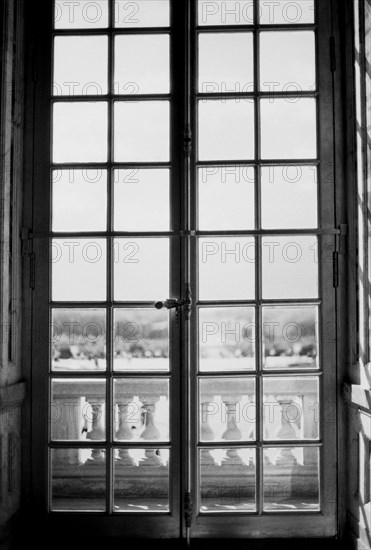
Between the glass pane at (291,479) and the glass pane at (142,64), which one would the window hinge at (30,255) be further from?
the glass pane at (291,479)

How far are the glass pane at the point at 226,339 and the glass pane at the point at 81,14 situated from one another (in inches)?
63.3

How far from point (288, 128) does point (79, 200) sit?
114 cm

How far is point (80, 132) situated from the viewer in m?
3.33

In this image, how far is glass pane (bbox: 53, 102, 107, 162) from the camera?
3.32 metres

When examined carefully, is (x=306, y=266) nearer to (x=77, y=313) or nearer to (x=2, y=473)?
(x=77, y=313)

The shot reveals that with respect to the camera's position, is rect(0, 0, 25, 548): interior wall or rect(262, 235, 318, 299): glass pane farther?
rect(262, 235, 318, 299): glass pane

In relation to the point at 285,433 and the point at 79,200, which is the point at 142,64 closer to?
the point at 79,200

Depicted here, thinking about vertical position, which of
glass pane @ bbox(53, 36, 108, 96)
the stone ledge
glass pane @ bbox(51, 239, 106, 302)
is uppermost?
glass pane @ bbox(53, 36, 108, 96)

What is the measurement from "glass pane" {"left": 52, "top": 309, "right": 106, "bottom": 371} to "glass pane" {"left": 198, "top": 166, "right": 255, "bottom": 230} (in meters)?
0.74

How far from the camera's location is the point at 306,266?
3.26 m

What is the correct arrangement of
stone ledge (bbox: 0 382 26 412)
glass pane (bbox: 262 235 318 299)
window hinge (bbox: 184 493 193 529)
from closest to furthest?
stone ledge (bbox: 0 382 26 412) < window hinge (bbox: 184 493 193 529) < glass pane (bbox: 262 235 318 299)

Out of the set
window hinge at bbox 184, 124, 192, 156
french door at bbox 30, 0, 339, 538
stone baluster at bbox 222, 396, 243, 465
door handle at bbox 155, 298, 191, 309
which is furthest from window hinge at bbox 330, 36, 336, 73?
stone baluster at bbox 222, 396, 243, 465

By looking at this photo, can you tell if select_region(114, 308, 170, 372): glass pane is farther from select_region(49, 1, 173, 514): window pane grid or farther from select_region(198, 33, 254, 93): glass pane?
select_region(198, 33, 254, 93): glass pane

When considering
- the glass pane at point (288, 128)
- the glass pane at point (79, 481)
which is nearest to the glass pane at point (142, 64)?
the glass pane at point (288, 128)
